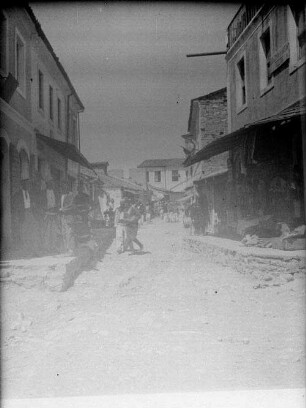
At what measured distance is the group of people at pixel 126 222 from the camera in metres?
8.20

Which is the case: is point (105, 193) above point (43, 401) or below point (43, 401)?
above

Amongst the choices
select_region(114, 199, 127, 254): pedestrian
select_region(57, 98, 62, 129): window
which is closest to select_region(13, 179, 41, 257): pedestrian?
select_region(57, 98, 62, 129): window

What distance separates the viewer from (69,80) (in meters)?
5.21

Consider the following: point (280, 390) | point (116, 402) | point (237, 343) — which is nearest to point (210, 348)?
point (237, 343)

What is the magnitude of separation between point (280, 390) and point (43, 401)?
2.21 m

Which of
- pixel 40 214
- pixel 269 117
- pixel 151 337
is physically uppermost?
pixel 269 117

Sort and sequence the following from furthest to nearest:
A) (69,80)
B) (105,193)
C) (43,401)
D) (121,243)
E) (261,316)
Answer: (121,243), (105,193), (69,80), (261,316), (43,401)

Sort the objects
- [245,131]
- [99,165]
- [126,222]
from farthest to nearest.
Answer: [126,222]
[245,131]
[99,165]

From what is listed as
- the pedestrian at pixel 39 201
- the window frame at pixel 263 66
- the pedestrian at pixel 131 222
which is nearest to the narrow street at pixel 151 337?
the pedestrian at pixel 39 201

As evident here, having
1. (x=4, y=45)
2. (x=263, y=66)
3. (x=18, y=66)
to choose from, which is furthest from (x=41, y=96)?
(x=263, y=66)

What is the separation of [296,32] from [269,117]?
228cm

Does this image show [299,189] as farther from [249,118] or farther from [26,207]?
[26,207]

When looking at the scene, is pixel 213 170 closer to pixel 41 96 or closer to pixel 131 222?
pixel 131 222

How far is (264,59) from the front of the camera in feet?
30.3
